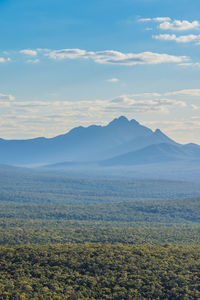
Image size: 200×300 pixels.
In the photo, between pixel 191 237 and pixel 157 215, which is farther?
pixel 157 215

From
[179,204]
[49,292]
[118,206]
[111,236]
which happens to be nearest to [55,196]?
[118,206]

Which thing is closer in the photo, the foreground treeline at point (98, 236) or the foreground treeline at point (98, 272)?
the foreground treeline at point (98, 272)

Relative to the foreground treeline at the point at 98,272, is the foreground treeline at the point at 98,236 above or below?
below

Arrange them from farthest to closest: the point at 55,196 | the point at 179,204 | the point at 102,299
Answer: the point at 55,196
the point at 179,204
the point at 102,299

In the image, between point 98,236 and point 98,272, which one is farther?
point 98,236

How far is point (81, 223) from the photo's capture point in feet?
341

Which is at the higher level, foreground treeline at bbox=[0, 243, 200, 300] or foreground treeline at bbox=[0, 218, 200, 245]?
foreground treeline at bbox=[0, 243, 200, 300]

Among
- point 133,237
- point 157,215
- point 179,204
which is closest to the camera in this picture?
point 133,237

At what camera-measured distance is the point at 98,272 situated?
49.7 meters

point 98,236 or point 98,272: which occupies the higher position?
point 98,272

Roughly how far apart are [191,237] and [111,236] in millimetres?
16175

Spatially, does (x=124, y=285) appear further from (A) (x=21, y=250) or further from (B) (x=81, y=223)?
(B) (x=81, y=223)

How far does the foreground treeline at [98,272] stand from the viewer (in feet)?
146

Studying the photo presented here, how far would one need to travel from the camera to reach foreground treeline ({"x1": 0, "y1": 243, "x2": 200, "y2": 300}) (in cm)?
4447
